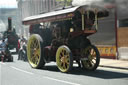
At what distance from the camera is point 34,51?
44.3 feet

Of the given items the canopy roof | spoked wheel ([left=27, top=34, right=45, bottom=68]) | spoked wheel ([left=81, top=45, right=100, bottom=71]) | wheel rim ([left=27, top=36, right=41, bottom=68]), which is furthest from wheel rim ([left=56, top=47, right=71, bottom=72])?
wheel rim ([left=27, top=36, right=41, bottom=68])

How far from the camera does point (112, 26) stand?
18.4 metres

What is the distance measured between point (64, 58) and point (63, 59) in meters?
0.07

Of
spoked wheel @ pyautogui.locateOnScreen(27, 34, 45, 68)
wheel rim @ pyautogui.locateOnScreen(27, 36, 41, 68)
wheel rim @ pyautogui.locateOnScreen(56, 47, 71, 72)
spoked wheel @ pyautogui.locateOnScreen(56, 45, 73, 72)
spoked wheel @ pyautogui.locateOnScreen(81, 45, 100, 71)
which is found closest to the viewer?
spoked wheel @ pyautogui.locateOnScreen(56, 45, 73, 72)

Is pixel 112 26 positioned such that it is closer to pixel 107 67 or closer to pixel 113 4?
pixel 107 67

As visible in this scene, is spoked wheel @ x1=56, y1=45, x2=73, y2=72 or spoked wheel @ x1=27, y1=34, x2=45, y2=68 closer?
spoked wheel @ x1=56, y1=45, x2=73, y2=72

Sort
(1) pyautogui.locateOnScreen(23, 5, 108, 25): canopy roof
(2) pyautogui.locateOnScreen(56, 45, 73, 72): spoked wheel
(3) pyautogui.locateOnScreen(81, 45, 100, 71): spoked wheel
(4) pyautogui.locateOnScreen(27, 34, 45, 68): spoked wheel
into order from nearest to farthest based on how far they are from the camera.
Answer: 1. (1) pyautogui.locateOnScreen(23, 5, 108, 25): canopy roof
2. (2) pyautogui.locateOnScreen(56, 45, 73, 72): spoked wheel
3. (3) pyautogui.locateOnScreen(81, 45, 100, 71): spoked wheel
4. (4) pyautogui.locateOnScreen(27, 34, 45, 68): spoked wheel

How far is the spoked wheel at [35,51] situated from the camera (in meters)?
12.7

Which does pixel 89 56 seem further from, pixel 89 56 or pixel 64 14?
pixel 64 14

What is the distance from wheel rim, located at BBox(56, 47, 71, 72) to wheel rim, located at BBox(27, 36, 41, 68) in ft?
4.97

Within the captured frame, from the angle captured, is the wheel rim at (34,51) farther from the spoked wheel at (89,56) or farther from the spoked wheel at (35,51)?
the spoked wheel at (89,56)

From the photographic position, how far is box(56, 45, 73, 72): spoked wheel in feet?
35.8

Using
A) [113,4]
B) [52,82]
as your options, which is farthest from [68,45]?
[113,4]

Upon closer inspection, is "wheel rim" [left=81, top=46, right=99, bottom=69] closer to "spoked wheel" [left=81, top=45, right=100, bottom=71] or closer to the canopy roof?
"spoked wheel" [left=81, top=45, right=100, bottom=71]
